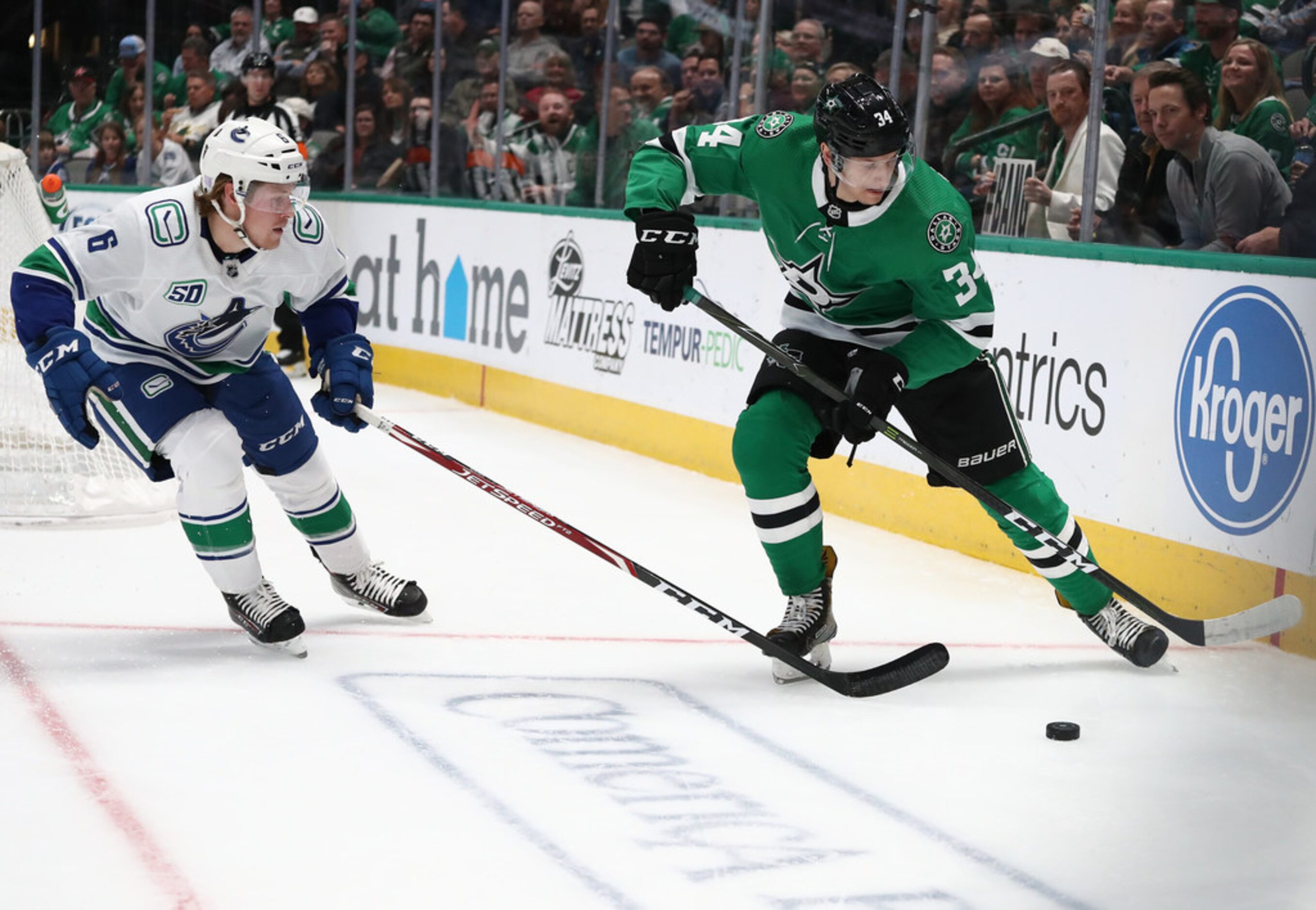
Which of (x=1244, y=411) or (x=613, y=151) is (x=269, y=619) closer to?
(x=1244, y=411)

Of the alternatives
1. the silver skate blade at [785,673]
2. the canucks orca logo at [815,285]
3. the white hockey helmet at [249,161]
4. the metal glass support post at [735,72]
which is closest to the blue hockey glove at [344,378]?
the white hockey helmet at [249,161]

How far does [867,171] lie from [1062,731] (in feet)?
3.39

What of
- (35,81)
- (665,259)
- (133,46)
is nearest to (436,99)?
(133,46)

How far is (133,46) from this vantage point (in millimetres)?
8992

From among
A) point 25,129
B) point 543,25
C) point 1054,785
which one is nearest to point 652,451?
point 543,25

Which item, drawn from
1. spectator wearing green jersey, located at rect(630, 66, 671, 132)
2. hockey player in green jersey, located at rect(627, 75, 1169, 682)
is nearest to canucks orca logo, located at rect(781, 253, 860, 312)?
hockey player in green jersey, located at rect(627, 75, 1169, 682)

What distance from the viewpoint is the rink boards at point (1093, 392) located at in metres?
3.60

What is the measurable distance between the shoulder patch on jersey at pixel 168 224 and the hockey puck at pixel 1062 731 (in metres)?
1.83

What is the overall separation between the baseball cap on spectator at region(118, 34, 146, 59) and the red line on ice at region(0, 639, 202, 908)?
6496mm

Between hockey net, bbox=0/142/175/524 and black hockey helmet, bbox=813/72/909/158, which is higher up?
black hockey helmet, bbox=813/72/909/158

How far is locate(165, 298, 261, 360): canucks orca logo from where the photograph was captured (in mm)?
3199

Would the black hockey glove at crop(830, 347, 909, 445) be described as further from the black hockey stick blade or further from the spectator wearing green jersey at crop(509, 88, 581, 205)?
the spectator wearing green jersey at crop(509, 88, 581, 205)

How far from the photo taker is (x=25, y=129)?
9.33 metres

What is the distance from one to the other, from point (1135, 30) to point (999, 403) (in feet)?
4.78
